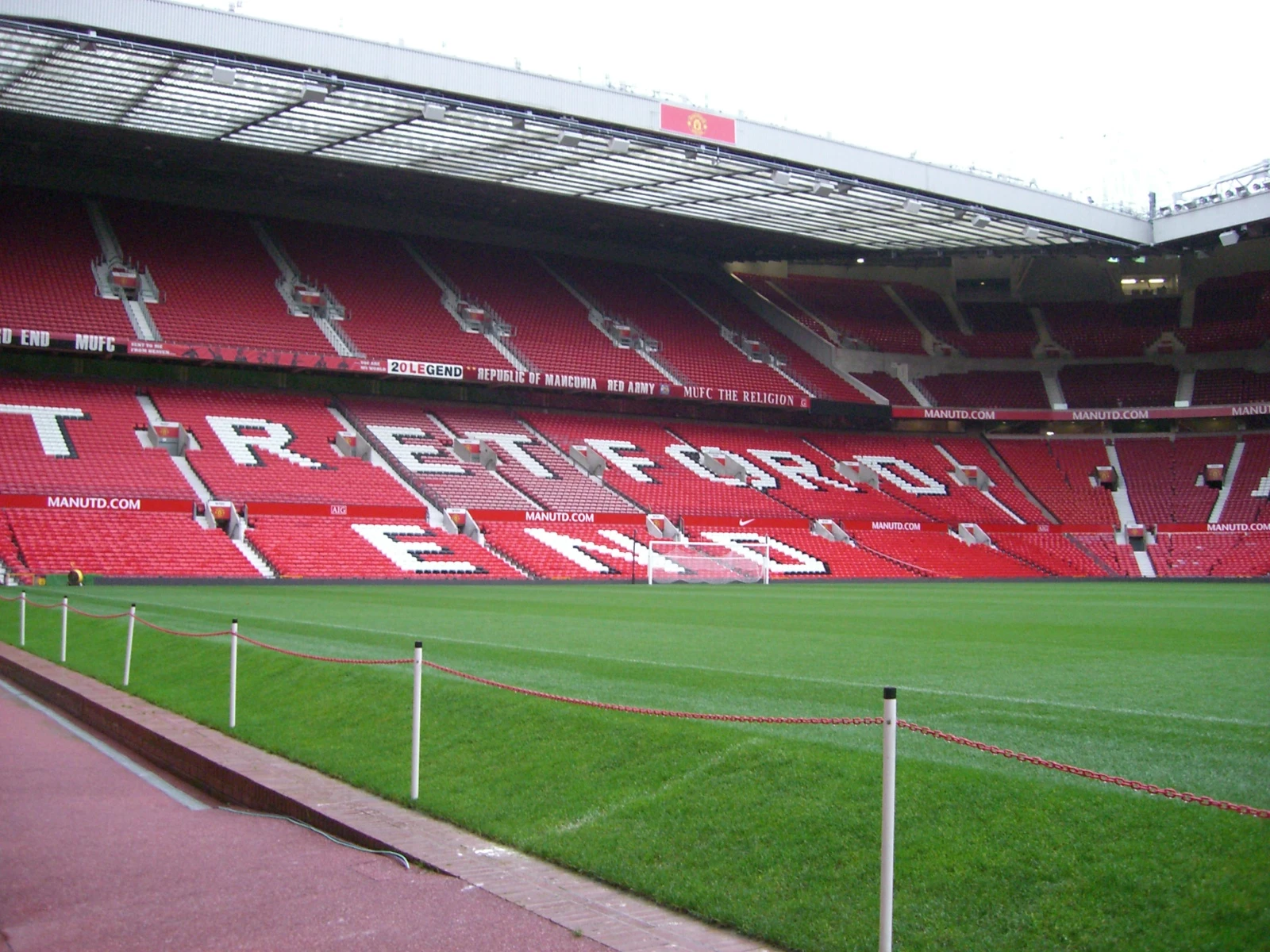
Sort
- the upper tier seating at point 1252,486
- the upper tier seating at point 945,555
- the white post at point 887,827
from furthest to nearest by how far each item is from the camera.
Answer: the upper tier seating at point 1252,486 → the upper tier seating at point 945,555 → the white post at point 887,827

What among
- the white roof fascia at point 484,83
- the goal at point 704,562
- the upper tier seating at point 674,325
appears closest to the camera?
the white roof fascia at point 484,83

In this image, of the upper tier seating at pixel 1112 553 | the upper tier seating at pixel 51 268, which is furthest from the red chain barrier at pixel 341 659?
the upper tier seating at pixel 1112 553

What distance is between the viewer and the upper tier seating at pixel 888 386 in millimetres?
54594

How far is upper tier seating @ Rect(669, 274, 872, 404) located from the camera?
53344mm

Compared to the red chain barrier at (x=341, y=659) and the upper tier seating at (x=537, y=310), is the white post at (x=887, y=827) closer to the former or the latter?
the red chain barrier at (x=341, y=659)

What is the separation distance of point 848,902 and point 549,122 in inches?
1205

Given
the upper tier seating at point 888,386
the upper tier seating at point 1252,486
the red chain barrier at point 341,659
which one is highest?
the upper tier seating at point 888,386

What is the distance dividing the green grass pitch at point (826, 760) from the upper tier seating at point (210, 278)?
25024 millimetres

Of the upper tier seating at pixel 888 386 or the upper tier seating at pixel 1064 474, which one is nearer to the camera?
the upper tier seating at pixel 1064 474

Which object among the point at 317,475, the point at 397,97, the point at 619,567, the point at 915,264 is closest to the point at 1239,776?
the point at 397,97

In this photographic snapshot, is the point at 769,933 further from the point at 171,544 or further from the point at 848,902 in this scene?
the point at 171,544

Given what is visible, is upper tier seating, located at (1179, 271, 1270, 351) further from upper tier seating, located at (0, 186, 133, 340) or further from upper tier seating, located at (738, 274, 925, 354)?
upper tier seating, located at (0, 186, 133, 340)

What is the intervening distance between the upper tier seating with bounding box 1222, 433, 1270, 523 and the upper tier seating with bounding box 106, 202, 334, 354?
1389 inches

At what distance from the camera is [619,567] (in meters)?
38.8
